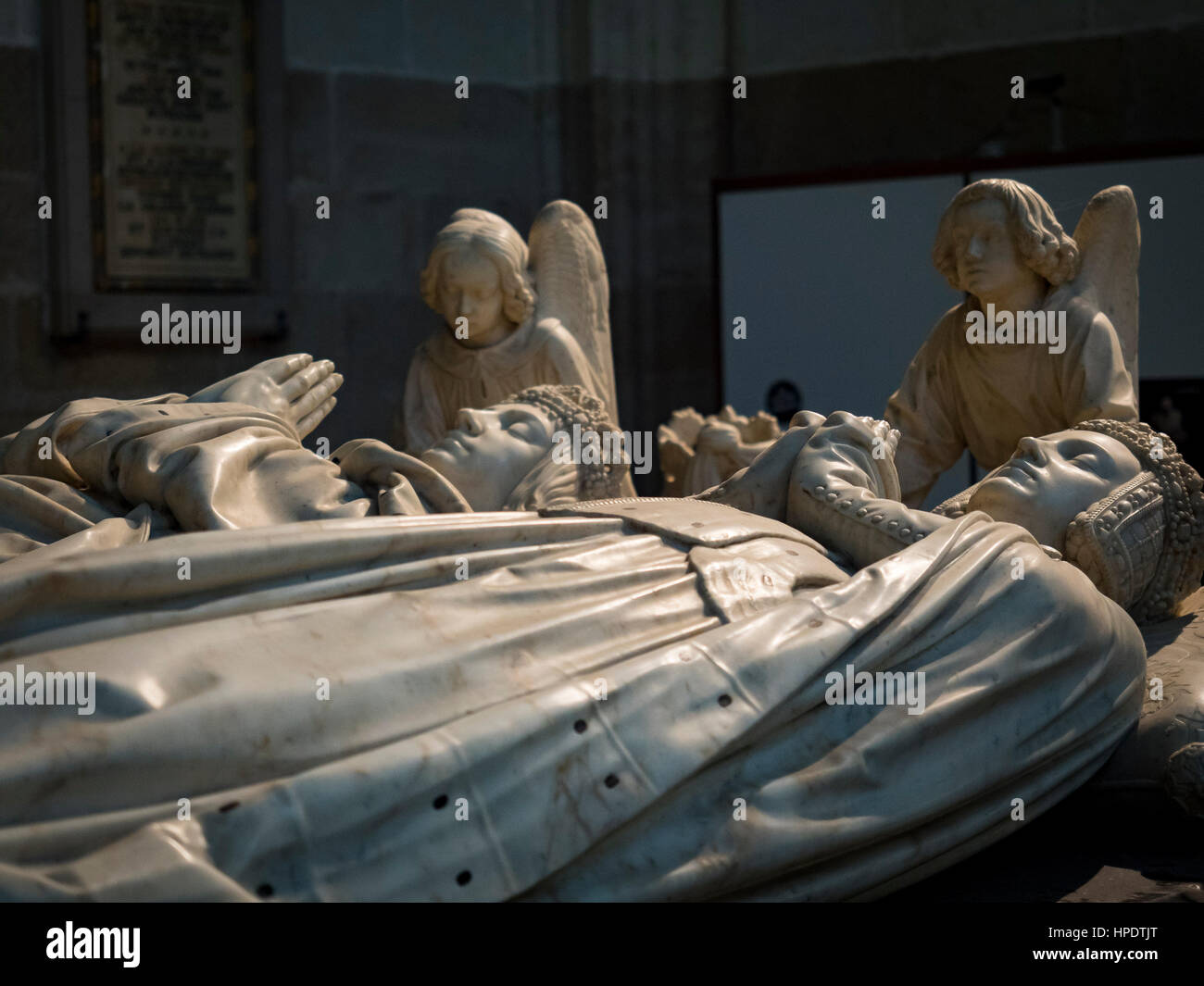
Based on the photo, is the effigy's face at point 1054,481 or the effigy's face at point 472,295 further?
the effigy's face at point 472,295

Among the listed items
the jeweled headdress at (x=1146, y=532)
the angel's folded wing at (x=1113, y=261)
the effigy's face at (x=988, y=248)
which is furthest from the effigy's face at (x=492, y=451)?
the angel's folded wing at (x=1113, y=261)

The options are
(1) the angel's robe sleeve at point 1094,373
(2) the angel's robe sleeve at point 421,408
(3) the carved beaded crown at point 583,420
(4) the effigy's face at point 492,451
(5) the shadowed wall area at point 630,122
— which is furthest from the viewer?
(5) the shadowed wall area at point 630,122

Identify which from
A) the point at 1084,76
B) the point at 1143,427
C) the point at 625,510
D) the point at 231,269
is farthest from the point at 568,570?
the point at 1084,76

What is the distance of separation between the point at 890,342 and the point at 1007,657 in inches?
164

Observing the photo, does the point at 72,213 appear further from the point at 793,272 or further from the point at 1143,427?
the point at 1143,427

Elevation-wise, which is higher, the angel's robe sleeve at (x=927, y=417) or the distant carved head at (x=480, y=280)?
the distant carved head at (x=480, y=280)

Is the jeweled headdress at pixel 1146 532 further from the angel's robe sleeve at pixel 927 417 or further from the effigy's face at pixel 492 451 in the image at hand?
the effigy's face at pixel 492 451

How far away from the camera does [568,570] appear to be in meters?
2.47

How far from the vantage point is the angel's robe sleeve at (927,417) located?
447cm

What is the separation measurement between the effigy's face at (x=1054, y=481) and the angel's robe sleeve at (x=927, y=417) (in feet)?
3.43

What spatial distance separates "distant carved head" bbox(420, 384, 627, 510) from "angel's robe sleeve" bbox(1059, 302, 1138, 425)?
4.62 feet

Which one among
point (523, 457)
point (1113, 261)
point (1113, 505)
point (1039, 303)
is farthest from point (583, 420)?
point (1113, 261)

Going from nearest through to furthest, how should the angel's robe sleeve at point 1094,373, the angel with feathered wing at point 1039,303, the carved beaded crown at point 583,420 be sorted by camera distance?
the carved beaded crown at point 583,420, the angel's robe sleeve at point 1094,373, the angel with feathered wing at point 1039,303

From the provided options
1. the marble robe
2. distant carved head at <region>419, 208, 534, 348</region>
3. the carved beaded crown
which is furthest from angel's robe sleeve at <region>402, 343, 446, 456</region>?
the marble robe
